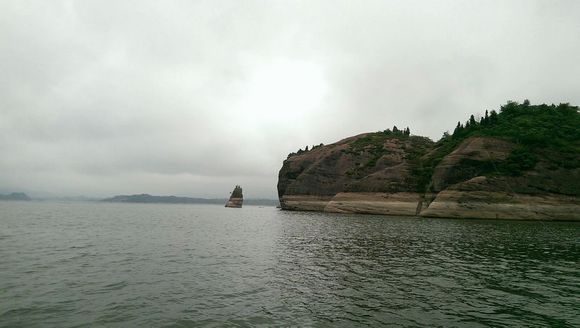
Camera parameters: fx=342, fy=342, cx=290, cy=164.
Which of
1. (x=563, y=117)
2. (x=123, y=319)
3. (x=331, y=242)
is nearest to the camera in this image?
(x=123, y=319)

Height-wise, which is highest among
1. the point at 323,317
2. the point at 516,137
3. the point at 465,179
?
the point at 516,137

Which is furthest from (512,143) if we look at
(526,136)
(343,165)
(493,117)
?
(343,165)

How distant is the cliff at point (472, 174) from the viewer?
246 ft

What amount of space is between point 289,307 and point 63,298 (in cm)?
1001

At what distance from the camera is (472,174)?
8650cm

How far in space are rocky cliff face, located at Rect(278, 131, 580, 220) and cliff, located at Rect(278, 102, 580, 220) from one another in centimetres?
20

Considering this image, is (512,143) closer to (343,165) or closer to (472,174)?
(472,174)

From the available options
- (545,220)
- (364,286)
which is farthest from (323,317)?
(545,220)

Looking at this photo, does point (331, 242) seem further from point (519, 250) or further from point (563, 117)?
point (563, 117)

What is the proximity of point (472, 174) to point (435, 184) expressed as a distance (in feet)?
29.9

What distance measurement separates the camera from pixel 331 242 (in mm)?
35375

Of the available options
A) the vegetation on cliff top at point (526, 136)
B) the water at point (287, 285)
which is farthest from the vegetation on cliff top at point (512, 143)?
the water at point (287, 285)

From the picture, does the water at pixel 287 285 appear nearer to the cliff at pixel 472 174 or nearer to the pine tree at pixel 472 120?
the cliff at pixel 472 174

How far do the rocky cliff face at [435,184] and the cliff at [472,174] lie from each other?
200mm
